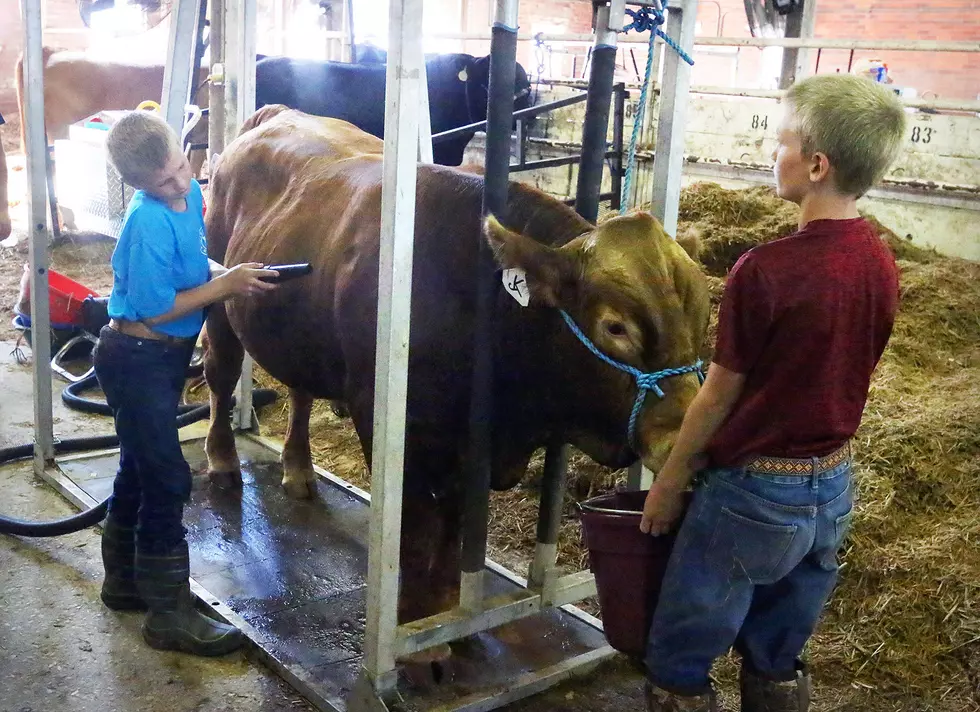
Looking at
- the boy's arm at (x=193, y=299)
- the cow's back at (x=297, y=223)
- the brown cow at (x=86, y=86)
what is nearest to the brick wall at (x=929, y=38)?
the brown cow at (x=86, y=86)

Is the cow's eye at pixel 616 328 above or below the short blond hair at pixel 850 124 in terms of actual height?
below

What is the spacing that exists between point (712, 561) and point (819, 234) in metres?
0.70

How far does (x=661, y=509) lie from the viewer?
81.7 inches

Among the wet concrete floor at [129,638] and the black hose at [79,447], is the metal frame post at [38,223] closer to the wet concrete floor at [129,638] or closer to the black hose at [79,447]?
the black hose at [79,447]

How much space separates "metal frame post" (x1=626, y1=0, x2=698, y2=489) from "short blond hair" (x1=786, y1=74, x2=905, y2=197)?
891 millimetres

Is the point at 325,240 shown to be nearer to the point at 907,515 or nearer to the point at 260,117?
the point at 260,117

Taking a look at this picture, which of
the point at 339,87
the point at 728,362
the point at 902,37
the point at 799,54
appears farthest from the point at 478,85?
the point at 902,37

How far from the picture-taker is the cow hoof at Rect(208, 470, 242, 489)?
430 cm

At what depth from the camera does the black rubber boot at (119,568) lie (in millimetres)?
3154

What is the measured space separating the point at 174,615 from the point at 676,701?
5.43ft

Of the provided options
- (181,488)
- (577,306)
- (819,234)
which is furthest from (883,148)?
(181,488)

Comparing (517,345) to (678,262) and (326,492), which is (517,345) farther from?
(326,492)

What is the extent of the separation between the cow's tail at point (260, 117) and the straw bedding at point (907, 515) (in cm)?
162

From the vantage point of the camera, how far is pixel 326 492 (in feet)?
14.1
